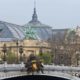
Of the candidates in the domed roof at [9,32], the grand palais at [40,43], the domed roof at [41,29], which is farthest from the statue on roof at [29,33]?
the domed roof at [41,29]

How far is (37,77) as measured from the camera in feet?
238

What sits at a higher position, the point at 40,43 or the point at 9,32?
the point at 9,32

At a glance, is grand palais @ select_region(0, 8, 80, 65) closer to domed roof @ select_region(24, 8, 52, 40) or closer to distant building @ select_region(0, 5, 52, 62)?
distant building @ select_region(0, 5, 52, 62)

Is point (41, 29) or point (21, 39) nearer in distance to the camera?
point (21, 39)

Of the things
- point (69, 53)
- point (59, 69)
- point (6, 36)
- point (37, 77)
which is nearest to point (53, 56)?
point (69, 53)

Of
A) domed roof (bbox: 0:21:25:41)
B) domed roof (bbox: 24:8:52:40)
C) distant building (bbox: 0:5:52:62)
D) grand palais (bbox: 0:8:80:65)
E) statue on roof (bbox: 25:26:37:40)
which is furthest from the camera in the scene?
domed roof (bbox: 24:8:52:40)

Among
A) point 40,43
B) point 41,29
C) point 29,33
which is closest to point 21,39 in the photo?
point 40,43

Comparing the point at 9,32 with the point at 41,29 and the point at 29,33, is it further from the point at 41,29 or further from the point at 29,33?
the point at 41,29

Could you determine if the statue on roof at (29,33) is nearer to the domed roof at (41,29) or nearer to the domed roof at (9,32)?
the domed roof at (9,32)

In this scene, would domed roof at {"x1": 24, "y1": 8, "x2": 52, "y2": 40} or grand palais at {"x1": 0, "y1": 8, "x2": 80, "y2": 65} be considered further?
domed roof at {"x1": 24, "y1": 8, "x2": 52, "y2": 40}

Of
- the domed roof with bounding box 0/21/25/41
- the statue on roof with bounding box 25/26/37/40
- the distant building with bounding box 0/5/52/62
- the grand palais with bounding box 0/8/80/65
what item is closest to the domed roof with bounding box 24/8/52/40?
the distant building with bounding box 0/5/52/62

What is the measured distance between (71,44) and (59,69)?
140ft

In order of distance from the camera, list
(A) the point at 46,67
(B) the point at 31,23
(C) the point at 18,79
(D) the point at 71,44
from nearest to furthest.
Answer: (C) the point at 18,79, (A) the point at 46,67, (D) the point at 71,44, (B) the point at 31,23

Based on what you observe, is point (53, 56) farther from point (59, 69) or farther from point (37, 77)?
point (37, 77)
